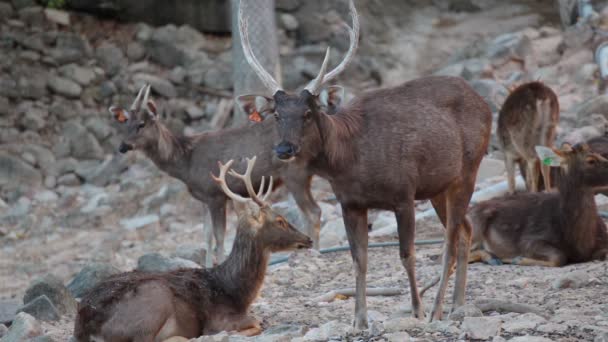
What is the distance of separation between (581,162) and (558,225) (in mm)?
668

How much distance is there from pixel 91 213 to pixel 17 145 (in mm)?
3242

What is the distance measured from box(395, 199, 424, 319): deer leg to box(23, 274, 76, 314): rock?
130 inches

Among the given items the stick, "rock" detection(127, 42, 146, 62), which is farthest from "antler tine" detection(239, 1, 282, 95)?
"rock" detection(127, 42, 146, 62)

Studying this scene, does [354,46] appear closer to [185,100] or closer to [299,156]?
[299,156]

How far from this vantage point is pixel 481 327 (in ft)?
19.2

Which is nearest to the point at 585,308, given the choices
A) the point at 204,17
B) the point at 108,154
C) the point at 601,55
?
the point at 601,55

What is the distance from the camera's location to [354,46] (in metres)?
6.94

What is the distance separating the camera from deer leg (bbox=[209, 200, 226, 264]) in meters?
11.0

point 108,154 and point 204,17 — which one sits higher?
point 204,17

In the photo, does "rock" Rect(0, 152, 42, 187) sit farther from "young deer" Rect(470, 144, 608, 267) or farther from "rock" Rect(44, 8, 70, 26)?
"young deer" Rect(470, 144, 608, 267)

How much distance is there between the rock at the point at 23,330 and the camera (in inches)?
284

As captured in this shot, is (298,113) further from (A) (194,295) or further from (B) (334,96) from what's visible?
(A) (194,295)

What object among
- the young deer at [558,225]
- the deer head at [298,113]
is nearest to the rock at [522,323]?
the deer head at [298,113]

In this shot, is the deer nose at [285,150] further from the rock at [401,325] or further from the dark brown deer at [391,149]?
the rock at [401,325]
